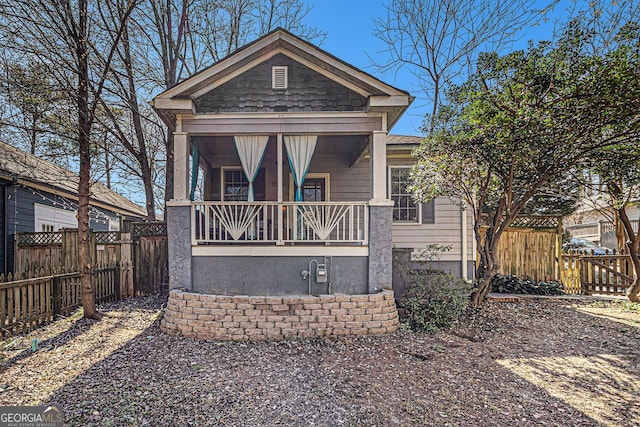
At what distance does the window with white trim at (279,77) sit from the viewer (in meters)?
6.45

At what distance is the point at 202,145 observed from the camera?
7.96 metres

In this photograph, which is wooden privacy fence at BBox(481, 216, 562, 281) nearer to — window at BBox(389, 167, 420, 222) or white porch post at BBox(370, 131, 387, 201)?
window at BBox(389, 167, 420, 222)

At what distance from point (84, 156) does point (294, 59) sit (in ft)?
13.9

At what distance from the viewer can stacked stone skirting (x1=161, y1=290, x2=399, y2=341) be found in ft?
18.7

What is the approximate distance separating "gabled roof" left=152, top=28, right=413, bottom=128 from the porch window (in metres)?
3.00

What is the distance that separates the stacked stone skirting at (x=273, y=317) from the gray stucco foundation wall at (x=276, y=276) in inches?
13.1

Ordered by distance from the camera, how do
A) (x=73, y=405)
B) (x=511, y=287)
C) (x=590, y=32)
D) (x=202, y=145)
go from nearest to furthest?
(x=73, y=405) → (x=590, y=32) → (x=202, y=145) → (x=511, y=287)

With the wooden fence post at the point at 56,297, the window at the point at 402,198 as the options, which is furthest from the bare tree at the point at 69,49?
the window at the point at 402,198

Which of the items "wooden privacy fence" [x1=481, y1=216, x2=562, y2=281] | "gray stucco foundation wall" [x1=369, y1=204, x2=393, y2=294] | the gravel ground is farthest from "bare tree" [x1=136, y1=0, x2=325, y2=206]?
"wooden privacy fence" [x1=481, y1=216, x2=562, y2=281]

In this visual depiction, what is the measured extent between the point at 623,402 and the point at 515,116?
152 inches

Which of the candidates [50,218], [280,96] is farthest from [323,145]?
[50,218]

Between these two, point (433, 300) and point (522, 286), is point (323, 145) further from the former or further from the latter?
point (522, 286)

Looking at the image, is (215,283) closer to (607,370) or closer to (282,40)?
(282,40)

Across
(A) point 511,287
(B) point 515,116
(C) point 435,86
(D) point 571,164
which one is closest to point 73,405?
(B) point 515,116
